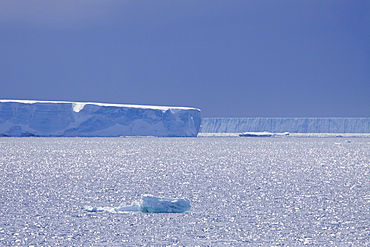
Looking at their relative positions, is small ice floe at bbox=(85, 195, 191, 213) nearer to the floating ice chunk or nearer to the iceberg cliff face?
the floating ice chunk

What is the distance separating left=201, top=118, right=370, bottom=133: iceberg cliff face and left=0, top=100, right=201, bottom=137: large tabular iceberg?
14.5 m

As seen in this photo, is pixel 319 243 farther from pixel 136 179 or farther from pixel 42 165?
pixel 42 165


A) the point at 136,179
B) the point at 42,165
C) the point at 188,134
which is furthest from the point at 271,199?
the point at 188,134

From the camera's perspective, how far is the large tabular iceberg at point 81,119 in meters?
16.6

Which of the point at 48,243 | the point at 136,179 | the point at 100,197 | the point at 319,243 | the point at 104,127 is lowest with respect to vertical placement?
the point at 48,243

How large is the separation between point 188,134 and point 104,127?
353 cm

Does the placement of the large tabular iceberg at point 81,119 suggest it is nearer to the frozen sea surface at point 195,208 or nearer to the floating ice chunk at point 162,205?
the frozen sea surface at point 195,208

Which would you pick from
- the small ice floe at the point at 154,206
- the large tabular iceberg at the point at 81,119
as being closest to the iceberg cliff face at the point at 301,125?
the large tabular iceberg at the point at 81,119

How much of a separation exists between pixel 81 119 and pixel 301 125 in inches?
701

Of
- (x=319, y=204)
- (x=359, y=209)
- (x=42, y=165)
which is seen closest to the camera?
(x=359, y=209)

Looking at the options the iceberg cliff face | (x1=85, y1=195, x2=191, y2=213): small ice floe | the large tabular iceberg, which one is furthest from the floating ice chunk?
the iceberg cliff face

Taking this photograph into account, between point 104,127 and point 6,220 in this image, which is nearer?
point 6,220

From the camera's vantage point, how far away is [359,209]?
9.41ft

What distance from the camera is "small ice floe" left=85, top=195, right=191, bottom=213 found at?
2.84 m
